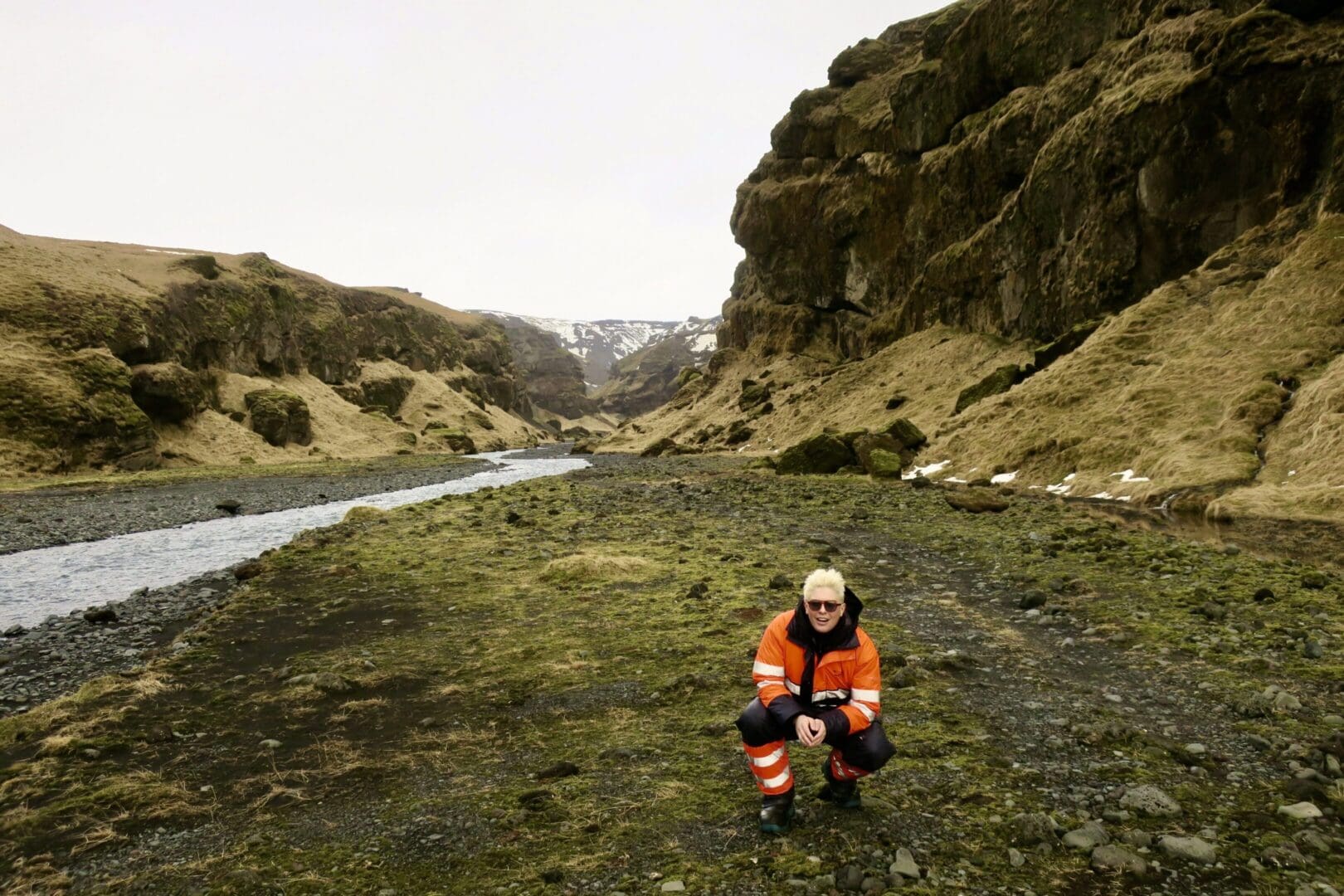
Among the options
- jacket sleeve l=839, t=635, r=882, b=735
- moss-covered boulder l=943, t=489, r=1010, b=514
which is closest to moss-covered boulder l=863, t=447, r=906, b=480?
moss-covered boulder l=943, t=489, r=1010, b=514

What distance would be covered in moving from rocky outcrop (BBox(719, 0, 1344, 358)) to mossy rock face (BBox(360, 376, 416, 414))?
75215 mm

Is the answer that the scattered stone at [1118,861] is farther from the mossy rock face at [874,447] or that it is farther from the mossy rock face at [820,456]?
the mossy rock face at [820,456]

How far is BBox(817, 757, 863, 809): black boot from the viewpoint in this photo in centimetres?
626

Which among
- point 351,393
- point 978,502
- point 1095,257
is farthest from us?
point 351,393

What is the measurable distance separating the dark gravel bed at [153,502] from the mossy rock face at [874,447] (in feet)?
100

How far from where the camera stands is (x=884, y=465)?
37.7 meters

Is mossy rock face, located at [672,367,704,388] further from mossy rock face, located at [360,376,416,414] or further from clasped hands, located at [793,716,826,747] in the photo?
clasped hands, located at [793,716,826,747]

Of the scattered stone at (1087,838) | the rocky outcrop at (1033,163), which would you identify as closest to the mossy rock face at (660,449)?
the rocky outcrop at (1033,163)

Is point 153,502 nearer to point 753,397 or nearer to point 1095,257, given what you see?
point 1095,257

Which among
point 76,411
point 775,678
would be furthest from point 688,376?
point 775,678

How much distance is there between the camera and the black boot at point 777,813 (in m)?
5.98

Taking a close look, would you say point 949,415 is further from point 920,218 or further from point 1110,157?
point 920,218

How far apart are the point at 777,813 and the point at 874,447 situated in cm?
3742

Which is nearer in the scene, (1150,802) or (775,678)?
(1150,802)
